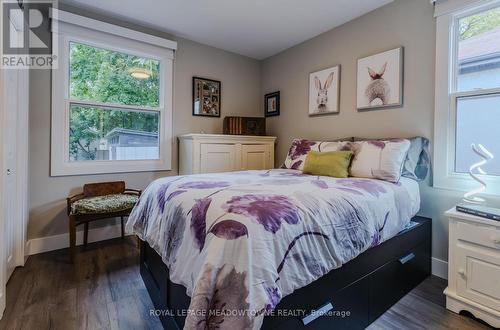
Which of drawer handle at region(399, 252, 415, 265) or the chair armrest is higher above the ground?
the chair armrest

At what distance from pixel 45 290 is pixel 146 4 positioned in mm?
2644

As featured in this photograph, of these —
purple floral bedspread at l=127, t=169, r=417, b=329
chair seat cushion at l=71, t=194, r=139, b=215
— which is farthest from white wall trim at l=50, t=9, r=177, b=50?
purple floral bedspread at l=127, t=169, r=417, b=329

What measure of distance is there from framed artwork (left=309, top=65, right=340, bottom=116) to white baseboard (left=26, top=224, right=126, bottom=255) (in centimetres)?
276

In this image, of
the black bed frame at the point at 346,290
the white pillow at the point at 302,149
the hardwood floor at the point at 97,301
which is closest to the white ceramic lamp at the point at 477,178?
the black bed frame at the point at 346,290

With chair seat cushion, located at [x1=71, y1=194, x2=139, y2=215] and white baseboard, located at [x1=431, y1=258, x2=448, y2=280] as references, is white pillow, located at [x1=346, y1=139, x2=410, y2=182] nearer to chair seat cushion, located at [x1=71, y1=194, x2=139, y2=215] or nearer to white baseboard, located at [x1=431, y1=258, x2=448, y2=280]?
white baseboard, located at [x1=431, y1=258, x2=448, y2=280]

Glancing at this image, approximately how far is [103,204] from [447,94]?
3146mm

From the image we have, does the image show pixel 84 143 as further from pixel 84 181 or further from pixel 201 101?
pixel 201 101

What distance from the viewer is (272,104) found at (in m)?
3.84

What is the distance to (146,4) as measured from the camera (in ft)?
8.27

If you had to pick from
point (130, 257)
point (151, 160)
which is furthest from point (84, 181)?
point (130, 257)

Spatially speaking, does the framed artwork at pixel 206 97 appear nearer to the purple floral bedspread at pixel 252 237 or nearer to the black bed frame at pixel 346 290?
the purple floral bedspread at pixel 252 237

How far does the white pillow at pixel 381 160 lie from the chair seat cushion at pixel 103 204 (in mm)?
2153

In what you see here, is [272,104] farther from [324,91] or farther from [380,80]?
[380,80]

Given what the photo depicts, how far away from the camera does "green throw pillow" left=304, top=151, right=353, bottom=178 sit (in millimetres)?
2160
